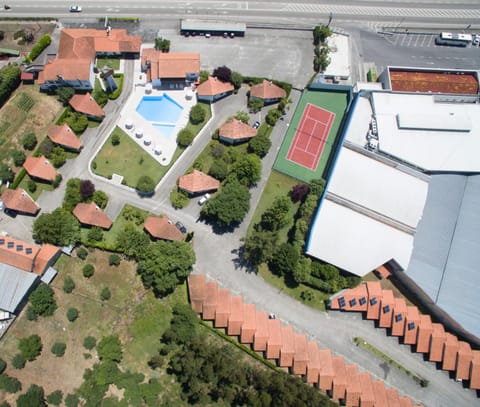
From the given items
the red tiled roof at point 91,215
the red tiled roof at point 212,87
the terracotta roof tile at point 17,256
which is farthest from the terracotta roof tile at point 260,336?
the red tiled roof at point 212,87

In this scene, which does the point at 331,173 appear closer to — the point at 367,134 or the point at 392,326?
the point at 367,134

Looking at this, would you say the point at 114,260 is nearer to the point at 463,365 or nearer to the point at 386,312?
the point at 386,312

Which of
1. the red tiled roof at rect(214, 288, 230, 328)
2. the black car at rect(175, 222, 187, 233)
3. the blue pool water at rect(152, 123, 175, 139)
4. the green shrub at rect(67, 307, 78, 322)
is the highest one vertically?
the blue pool water at rect(152, 123, 175, 139)

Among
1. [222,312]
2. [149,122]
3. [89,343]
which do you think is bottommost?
[89,343]

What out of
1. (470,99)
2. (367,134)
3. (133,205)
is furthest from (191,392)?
(470,99)

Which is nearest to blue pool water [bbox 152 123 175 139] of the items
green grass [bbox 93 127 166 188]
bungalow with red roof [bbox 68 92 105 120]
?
green grass [bbox 93 127 166 188]

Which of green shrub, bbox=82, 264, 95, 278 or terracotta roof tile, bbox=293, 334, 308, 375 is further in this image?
green shrub, bbox=82, 264, 95, 278

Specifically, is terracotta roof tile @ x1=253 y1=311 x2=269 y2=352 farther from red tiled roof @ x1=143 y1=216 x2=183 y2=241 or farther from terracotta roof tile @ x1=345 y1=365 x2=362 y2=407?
red tiled roof @ x1=143 y1=216 x2=183 y2=241

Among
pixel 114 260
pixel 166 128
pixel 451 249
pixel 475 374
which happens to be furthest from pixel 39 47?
pixel 475 374
